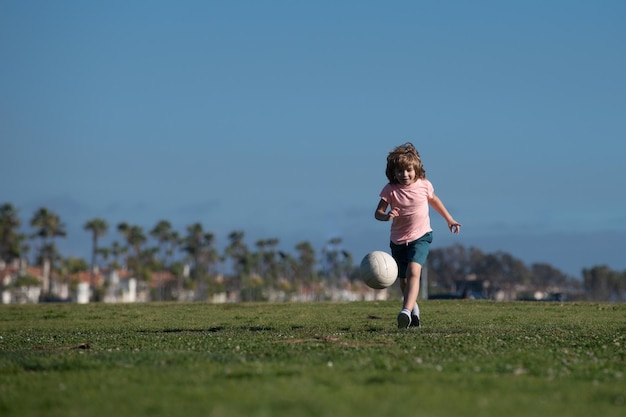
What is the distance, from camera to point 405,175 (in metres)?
16.3

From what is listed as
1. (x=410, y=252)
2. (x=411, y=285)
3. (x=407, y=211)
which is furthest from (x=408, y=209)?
(x=411, y=285)

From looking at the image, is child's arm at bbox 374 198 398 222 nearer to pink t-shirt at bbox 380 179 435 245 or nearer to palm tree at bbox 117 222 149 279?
pink t-shirt at bbox 380 179 435 245

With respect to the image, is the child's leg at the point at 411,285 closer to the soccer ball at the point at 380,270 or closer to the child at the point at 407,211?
the child at the point at 407,211

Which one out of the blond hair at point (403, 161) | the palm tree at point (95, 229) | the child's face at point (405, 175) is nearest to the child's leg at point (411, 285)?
the child's face at point (405, 175)

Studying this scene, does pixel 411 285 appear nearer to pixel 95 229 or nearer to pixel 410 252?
pixel 410 252

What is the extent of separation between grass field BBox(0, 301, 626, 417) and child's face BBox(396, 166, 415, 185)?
247cm

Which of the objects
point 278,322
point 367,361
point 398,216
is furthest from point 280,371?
point 278,322

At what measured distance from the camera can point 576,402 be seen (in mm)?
7379

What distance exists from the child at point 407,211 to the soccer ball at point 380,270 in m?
0.17

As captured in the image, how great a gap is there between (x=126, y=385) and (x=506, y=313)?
14550 millimetres

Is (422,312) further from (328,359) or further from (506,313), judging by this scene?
(328,359)

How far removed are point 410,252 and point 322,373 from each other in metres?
7.75

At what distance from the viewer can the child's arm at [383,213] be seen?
52.7ft

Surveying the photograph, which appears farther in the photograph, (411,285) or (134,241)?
(134,241)
